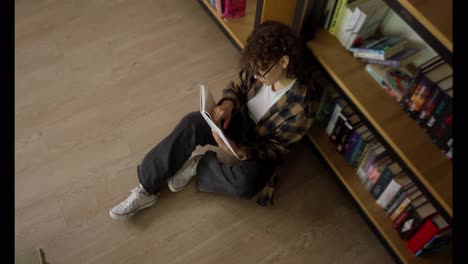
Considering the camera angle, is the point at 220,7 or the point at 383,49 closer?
the point at 383,49

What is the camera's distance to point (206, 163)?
1642 mm

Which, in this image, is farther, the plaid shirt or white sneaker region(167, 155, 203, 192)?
white sneaker region(167, 155, 203, 192)

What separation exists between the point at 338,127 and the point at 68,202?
1173mm

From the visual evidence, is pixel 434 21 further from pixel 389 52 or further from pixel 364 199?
pixel 364 199

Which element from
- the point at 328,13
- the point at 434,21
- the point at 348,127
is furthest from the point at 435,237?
the point at 328,13

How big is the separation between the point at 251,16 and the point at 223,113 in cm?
A: 75

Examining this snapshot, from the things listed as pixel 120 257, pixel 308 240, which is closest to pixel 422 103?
pixel 308 240

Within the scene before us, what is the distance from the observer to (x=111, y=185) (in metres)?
1.71

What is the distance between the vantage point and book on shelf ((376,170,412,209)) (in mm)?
1431

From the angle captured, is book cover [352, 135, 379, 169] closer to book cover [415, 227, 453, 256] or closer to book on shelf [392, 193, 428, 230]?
book on shelf [392, 193, 428, 230]

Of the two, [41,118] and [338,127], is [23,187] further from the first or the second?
[338,127]

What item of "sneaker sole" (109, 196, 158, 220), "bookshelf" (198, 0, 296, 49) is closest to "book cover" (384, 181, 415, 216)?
"bookshelf" (198, 0, 296, 49)

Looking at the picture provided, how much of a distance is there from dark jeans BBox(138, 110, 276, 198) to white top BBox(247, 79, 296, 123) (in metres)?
0.04

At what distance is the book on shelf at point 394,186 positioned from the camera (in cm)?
143
